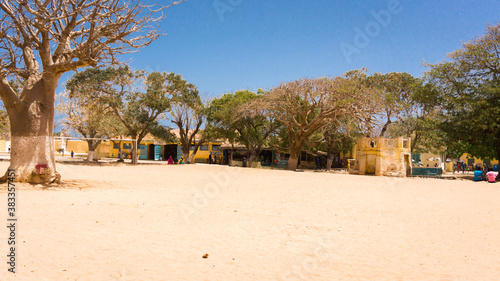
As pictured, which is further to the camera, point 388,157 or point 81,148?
point 81,148

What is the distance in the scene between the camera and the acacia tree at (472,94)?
2036cm

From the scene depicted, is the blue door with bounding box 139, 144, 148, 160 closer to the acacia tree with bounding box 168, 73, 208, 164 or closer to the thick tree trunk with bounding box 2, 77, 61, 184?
the acacia tree with bounding box 168, 73, 208, 164

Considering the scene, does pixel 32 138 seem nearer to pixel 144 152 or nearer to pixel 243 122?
pixel 243 122

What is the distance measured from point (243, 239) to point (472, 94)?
73.7ft

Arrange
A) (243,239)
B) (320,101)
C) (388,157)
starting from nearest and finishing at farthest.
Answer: (243,239)
(388,157)
(320,101)

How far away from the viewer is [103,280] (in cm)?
358

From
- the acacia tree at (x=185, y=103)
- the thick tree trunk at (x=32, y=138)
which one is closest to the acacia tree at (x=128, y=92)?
the acacia tree at (x=185, y=103)

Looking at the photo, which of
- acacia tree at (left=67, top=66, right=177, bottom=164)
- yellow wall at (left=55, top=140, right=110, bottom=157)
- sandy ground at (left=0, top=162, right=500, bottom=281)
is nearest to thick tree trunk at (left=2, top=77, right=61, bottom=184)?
sandy ground at (left=0, top=162, right=500, bottom=281)

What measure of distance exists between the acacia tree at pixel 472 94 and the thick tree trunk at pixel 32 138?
22659mm

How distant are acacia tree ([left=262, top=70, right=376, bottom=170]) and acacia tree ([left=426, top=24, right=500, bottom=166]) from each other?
5253 mm

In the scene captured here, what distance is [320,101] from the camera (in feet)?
79.9

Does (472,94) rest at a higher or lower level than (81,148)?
higher

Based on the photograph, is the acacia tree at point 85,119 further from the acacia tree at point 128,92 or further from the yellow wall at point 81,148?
the yellow wall at point 81,148

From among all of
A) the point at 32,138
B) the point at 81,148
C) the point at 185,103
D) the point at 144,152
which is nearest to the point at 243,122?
the point at 185,103
